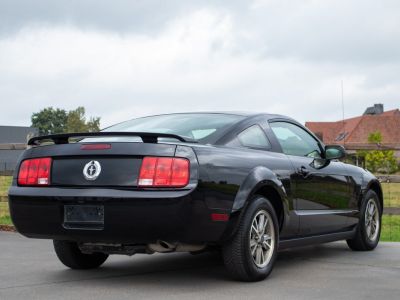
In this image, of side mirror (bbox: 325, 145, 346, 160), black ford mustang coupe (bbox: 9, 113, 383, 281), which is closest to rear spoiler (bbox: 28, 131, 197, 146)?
black ford mustang coupe (bbox: 9, 113, 383, 281)

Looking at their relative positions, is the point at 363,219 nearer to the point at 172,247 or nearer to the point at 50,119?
the point at 172,247

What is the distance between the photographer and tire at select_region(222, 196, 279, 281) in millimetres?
5363

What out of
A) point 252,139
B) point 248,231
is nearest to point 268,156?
point 252,139

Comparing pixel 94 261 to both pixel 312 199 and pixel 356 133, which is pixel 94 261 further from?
pixel 356 133

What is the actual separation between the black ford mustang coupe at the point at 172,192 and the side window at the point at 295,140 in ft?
0.27

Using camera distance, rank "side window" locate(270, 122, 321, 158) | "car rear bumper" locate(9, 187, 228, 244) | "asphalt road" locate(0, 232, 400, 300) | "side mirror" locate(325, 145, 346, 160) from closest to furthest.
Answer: "car rear bumper" locate(9, 187, 228, 244) → "asphalt road" locate(0, 232, 400, 300) → "side window" locate(270, 122, 321, 158) → "side mirror" locate(325, 145, 346, 160)

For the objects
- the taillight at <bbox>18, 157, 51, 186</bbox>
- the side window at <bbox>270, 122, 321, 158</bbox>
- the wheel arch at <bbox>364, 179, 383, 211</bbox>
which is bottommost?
the wheel arch at <bbox>364, 179, 383, 211</bbox>

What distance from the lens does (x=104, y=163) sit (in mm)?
5227

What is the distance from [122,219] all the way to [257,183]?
1.15 m

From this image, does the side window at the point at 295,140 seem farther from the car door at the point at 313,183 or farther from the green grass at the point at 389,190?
the green grass at the point at 389,190

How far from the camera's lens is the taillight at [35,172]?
215 inches

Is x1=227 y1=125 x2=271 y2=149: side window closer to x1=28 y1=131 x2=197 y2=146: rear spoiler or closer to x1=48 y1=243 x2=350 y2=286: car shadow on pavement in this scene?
x1=28 y1=131 x2=197 y2=146: rear spoiler

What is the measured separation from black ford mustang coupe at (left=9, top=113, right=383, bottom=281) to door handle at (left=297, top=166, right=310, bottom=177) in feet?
0.05

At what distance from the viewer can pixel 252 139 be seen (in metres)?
6.07
